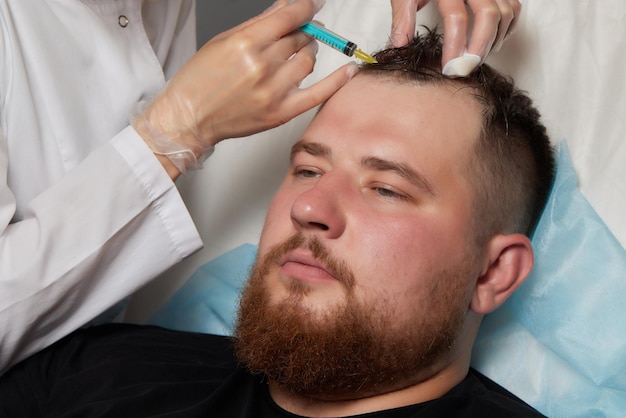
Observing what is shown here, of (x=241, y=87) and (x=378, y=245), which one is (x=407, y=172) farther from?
(x=241, y=87)

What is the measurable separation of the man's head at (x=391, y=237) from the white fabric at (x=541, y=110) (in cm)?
18

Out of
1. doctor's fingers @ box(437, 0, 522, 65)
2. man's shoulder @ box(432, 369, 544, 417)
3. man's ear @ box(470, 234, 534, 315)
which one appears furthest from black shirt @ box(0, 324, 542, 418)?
doctor's fingers @ box(437, 0, 522, 65)

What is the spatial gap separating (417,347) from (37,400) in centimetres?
64

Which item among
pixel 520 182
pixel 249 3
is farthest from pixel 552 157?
pixel 249 3

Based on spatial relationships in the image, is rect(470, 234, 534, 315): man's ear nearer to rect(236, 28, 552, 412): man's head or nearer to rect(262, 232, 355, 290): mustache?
rect(236, 28, 552, 412): man's head

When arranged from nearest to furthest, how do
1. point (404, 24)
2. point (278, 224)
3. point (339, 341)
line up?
point (339, 341), point (278, 224), point (404, 24)

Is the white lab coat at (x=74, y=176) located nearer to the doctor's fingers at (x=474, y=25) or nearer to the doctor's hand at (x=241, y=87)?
the doctor's hand at (x=241, y=87)

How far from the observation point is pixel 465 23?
4.26 ft

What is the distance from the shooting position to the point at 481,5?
1319mm

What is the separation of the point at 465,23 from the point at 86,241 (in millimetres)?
678

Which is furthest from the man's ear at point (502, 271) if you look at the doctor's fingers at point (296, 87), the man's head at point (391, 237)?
the doctor's fingers at point (296, 87)

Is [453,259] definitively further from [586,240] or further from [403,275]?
[586,240]

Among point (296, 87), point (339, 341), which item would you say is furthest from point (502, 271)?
point (296, 87)

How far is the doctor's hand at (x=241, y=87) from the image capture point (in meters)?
1.27
